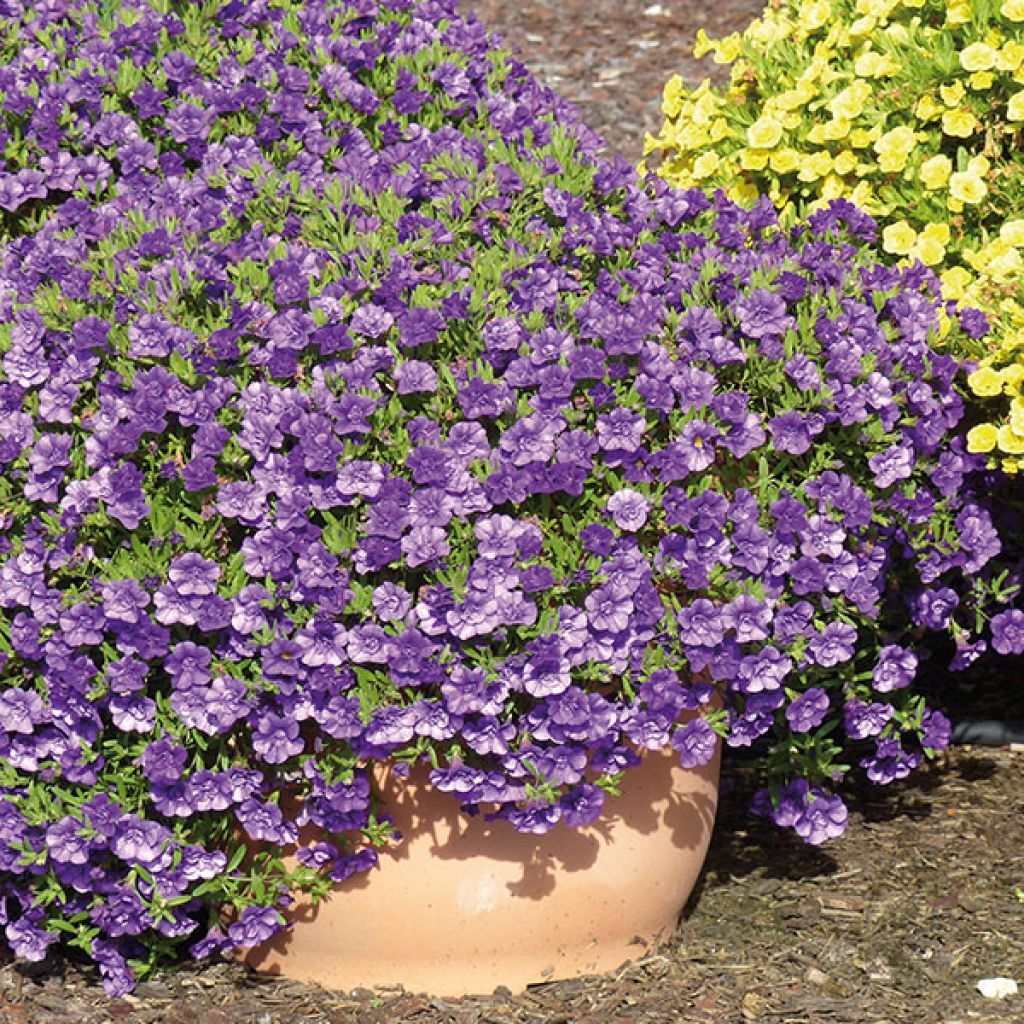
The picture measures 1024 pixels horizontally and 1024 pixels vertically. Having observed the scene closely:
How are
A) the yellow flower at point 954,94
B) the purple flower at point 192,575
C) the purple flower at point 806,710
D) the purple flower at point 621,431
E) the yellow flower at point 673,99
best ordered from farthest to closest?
the yellow flower at point 673,99 < the yellow flower at point 954,94 < the purple flower at point 806,710 < the purple flower at point 621,431 < the purple flower at point 192,575

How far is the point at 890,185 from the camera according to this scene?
4.25m

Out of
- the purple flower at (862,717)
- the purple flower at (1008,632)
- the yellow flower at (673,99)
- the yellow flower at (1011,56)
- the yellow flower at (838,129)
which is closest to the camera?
the purple flower at (862,717)

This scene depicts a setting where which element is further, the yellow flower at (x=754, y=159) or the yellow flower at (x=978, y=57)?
the yellow flower at (x=754, y=159)

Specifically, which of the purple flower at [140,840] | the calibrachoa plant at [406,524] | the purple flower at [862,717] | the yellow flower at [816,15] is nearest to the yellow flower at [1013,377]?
the calibrachoa plant at [406,524]

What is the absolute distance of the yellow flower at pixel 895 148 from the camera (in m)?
4.14

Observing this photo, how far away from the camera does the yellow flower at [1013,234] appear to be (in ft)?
12.8

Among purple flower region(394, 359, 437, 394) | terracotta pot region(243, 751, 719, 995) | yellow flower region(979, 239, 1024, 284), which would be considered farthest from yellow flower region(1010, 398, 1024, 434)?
purple flower region(394, 359, 437, 394)

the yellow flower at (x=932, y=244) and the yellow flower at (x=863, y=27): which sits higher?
the yellow flower at (x=863, y=27)

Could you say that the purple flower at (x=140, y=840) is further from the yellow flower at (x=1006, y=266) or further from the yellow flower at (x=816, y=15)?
the yellow flower at (x=816, y=15)

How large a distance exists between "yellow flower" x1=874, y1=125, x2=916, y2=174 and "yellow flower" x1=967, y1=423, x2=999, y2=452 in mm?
719

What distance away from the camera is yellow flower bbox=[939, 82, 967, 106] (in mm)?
4125

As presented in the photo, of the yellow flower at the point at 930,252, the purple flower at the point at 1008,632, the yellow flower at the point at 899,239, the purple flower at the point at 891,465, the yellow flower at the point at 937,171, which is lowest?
the purple flower at the point at 1008,632

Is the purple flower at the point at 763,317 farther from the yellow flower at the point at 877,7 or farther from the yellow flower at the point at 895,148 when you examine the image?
the yellow flower at the point at 877,7

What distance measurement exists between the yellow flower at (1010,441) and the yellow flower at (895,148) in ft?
2.50
